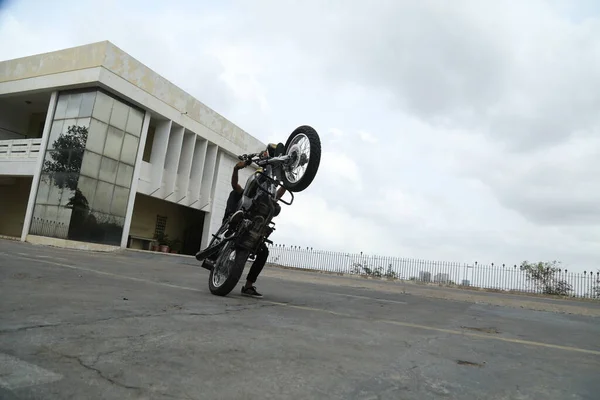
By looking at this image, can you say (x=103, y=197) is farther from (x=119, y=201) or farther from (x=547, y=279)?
(x=547, y=279)

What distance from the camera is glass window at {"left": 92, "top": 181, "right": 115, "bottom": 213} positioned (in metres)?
17.7

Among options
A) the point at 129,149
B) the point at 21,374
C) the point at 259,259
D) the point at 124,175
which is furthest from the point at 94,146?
the point at 21,374

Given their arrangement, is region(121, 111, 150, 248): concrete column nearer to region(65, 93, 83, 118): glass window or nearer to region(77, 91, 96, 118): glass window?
region(77, 91, 96, 118): glass window

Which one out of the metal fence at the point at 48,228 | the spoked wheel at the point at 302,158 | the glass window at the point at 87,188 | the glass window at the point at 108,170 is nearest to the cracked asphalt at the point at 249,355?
the spoked wheel at the point at 302,158

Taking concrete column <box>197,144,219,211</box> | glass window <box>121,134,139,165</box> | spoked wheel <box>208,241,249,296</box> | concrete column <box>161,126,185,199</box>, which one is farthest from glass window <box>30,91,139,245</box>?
spoked wheel <box>208,241,249,296</box>

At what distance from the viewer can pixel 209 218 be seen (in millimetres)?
25906

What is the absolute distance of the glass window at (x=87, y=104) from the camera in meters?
17.4

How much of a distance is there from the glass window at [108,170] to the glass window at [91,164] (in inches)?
8.9

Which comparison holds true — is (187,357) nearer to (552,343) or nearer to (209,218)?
(552,343)

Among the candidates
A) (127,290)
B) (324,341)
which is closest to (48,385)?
(324,341)

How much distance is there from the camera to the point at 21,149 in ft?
63.1

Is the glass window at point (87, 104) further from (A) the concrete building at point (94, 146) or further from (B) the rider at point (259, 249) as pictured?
(B) the rider at point (259, 249)

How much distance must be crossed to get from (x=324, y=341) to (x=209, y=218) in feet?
78.3

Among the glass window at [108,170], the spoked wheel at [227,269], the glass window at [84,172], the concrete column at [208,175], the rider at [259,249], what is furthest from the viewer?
the concrete column at [208,175]
